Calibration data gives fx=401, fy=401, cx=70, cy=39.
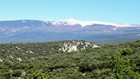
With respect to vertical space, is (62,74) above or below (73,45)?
above

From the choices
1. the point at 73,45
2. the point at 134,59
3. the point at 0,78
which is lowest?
the point at 73,45

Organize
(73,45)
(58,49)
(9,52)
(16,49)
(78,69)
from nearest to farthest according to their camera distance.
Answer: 1. (78,69)
2. (9,52)
3. (16,49)
4. (58,49)
5. (73,45)

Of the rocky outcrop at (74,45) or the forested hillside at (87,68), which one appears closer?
the forested hillside at (87,68)

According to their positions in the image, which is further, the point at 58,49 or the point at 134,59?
the point at 58,49

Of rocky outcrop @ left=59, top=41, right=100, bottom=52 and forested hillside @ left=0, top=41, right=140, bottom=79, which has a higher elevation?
forested hillside @ left=0, top=41, right=140, bottom=79

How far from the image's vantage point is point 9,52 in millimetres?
127812

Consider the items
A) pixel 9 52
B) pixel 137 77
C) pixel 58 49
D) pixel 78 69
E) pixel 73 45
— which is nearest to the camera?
pixel 137 77

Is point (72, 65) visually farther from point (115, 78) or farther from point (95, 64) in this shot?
point (115, 78)

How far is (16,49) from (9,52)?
9.15 m

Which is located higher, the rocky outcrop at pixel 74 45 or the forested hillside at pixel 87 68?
the forested hillside at pixel 87 68

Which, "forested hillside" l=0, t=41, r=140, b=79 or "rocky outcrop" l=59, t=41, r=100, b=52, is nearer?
"forested hillside" l=0, t=41, r=140, b=79

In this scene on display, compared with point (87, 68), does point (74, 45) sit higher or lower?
lower

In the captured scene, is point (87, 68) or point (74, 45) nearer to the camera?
point (87, 68)

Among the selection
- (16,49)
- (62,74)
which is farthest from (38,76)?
(16,49)
